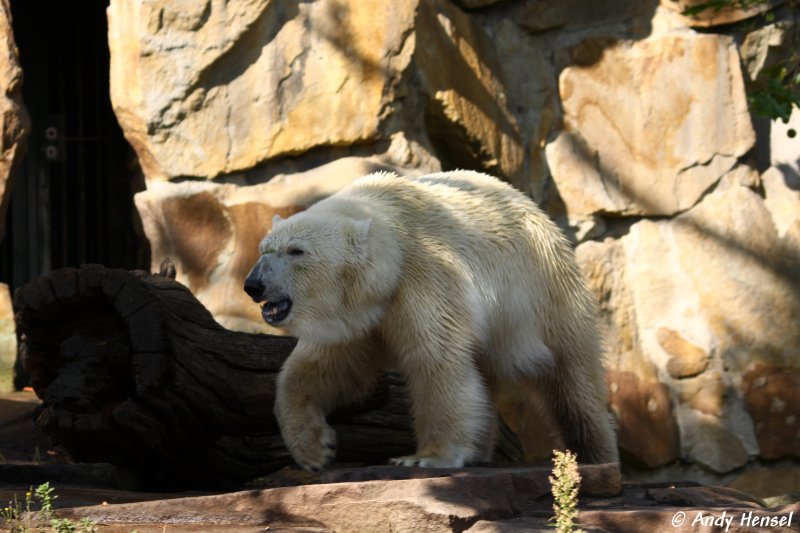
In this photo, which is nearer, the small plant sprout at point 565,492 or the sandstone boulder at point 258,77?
the small plant sprout at point 565,492

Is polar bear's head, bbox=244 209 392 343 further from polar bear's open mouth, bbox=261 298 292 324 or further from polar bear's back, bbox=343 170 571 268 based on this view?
polar bear's back, bbox=343 170 571 268

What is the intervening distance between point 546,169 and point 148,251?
2588 millimetres

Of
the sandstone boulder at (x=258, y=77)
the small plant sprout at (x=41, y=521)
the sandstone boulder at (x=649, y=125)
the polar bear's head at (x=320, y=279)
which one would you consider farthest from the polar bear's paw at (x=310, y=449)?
the sandstone boulder at (x=649, y=125)

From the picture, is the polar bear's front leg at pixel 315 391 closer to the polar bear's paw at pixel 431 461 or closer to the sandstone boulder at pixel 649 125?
the polar bear's paw at pixel 431 461

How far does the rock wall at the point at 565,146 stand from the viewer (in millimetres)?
5672

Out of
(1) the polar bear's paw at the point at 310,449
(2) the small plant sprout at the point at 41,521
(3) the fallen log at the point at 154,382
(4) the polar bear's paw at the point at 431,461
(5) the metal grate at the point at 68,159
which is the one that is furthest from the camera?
(5) the metal grate at the point at 68,159

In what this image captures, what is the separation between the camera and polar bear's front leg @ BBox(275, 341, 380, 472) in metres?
4.12

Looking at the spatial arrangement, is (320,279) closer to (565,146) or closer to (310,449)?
(310,449)

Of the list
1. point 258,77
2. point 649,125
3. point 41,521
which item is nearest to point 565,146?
point 649,125

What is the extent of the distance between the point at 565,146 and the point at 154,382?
308cm

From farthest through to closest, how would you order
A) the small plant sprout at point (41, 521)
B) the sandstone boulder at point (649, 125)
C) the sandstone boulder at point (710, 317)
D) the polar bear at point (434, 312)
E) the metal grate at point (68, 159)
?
1. the metal grate at point (68, 159)
2. the sandstone boulder at point (649, 125)
3. the sandstone boulder at point (710, 317)
4. the polar bear at point (434, 312)
5. the small plant sprout at point (41, 521)

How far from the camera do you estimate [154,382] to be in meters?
4.25

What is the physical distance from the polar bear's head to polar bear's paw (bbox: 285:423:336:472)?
36 cm

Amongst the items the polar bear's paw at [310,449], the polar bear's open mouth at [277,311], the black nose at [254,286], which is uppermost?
the black nose at [254,286]
